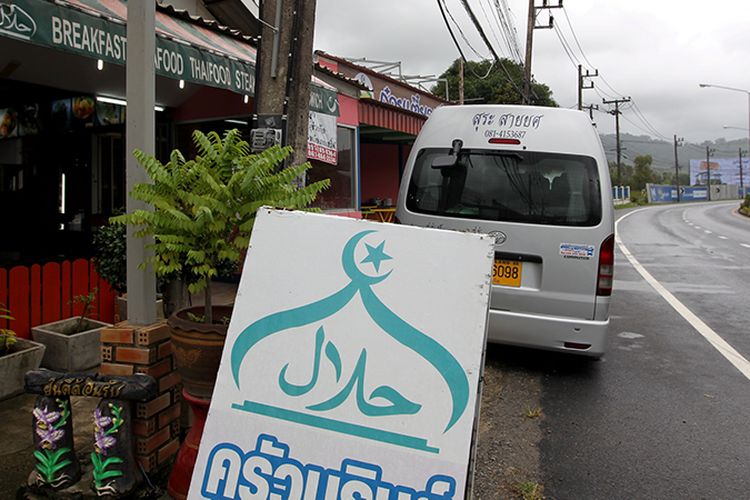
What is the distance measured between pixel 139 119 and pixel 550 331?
3519 millimetres

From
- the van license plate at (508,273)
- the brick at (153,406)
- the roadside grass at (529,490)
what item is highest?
the van license plate at (508,273)

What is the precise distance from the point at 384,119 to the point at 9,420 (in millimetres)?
9367

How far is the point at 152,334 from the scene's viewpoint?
10.4ft

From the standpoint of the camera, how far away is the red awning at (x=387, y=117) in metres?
11.3

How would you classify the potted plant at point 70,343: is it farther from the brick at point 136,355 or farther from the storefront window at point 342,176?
the storefront window at point 342,176

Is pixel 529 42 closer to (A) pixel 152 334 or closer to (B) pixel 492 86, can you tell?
(B) pixel 492 86

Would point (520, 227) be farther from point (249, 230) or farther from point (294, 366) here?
point (294, 366)

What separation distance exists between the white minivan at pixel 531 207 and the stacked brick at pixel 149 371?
2.53m

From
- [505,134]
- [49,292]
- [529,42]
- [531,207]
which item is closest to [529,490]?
[531,207]

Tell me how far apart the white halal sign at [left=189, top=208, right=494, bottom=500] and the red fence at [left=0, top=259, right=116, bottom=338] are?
127 inches

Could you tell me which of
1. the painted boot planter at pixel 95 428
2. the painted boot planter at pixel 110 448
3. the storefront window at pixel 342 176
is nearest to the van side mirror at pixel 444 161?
the painted boot planter at pixel 95 428

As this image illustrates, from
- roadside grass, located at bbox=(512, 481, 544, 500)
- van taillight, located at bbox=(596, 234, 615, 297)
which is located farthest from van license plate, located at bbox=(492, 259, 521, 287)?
roadside grass, located at bbox=(512, 481, 544, 500)

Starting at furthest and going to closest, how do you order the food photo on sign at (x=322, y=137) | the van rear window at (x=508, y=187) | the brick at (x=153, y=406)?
the food photo on sign at (x=322, y=137)
the van rear window at (x=508, y=187)
the brick at (x=153, y=406)

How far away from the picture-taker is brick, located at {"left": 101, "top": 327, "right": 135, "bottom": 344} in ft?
10.4
